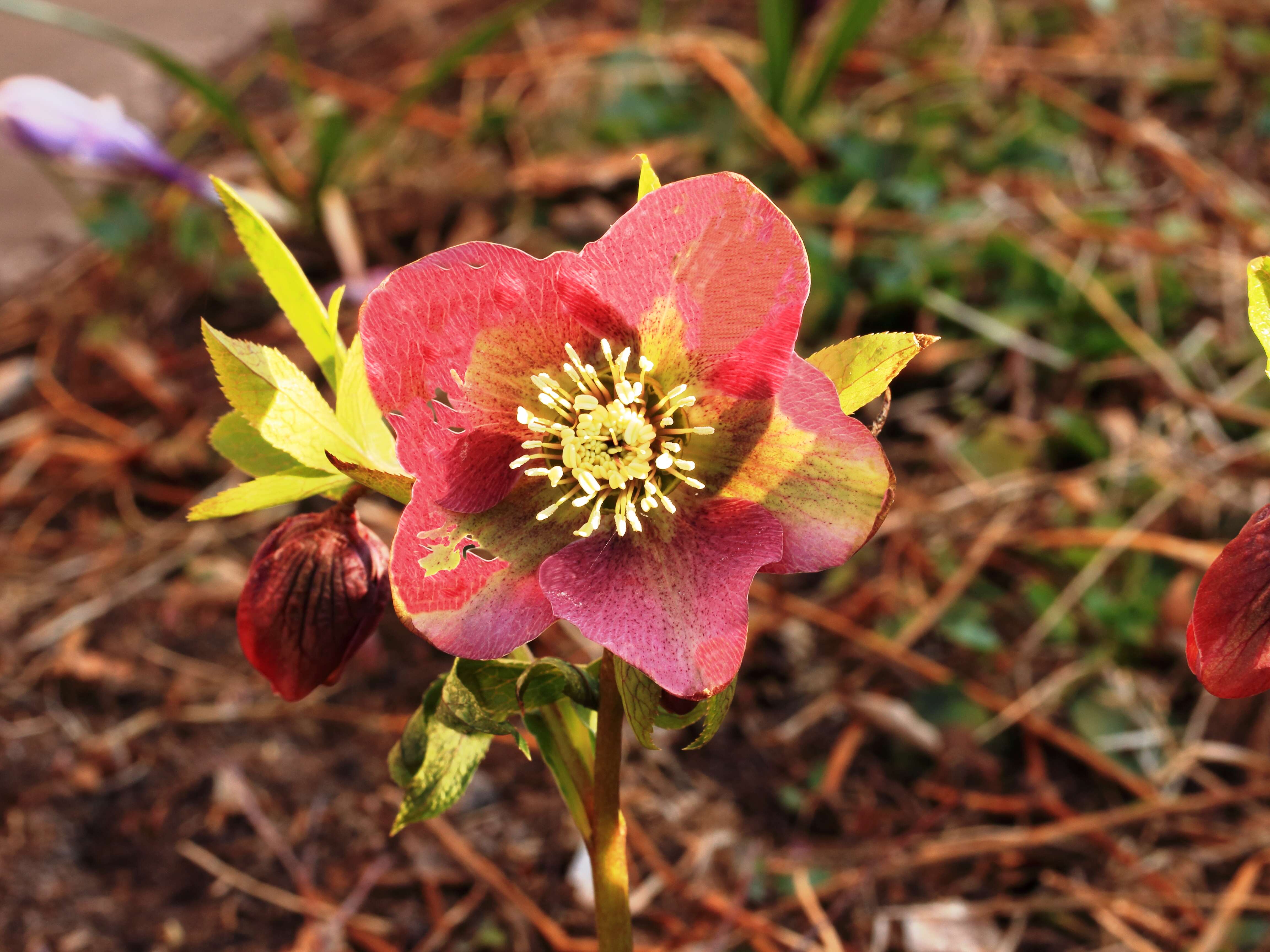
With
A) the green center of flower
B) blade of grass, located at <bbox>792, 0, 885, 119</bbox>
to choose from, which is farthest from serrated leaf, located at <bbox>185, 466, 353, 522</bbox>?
blade of grass, located at <bbox>792, 0, 885, 119</bbox>

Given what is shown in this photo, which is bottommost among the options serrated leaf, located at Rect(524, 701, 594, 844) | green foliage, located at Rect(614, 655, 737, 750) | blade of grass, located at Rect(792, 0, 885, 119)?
blade of grass, located at Rect(792, 0, 885, 119)

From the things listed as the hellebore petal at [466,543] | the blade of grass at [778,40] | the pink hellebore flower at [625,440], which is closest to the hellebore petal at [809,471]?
the pink hellebore flower at [625,440]

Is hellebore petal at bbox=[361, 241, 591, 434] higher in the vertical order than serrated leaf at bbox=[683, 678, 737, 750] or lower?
higher

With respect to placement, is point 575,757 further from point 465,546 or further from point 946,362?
point 946,362

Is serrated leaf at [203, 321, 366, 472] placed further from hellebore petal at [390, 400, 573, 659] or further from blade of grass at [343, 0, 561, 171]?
blade of grass at [343, 0, 561, 171]

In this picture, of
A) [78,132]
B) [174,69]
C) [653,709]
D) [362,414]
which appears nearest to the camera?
[653,709]

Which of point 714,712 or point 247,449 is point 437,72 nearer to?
point 247,449

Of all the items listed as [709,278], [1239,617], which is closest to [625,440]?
[709,278]
